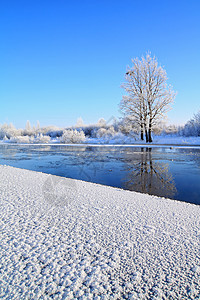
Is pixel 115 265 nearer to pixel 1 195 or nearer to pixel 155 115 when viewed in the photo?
pixel 1 195

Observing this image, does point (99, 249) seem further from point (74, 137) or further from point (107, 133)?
point (107, 133)

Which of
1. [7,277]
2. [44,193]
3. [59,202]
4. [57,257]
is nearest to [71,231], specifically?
[57,257]

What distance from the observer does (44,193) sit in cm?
381

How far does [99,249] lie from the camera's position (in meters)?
1.98

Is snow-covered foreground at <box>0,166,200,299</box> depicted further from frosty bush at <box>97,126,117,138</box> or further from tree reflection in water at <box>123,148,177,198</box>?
frosty bush at <box>97,126,117,138</box>

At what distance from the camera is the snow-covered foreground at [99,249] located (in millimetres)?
1511

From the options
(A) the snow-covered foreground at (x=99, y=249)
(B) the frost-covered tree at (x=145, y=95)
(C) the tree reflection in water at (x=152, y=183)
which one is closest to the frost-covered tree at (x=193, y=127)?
(B) the frost-covered tree at (x=145, y=95)

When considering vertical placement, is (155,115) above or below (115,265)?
above

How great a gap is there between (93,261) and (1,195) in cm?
265

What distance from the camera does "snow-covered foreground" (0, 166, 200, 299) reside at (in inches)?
59.5

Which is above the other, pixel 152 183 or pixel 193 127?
pixel 193 127

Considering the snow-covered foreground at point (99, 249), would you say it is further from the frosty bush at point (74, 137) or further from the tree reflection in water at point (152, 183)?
the frosty bush at point (74, 137)

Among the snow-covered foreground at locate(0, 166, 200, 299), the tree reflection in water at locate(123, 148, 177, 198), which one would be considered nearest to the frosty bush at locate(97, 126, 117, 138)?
the tree reflection in water at locate(123, 148, 177, 198)

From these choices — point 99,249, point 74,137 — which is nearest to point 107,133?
point 74,137
